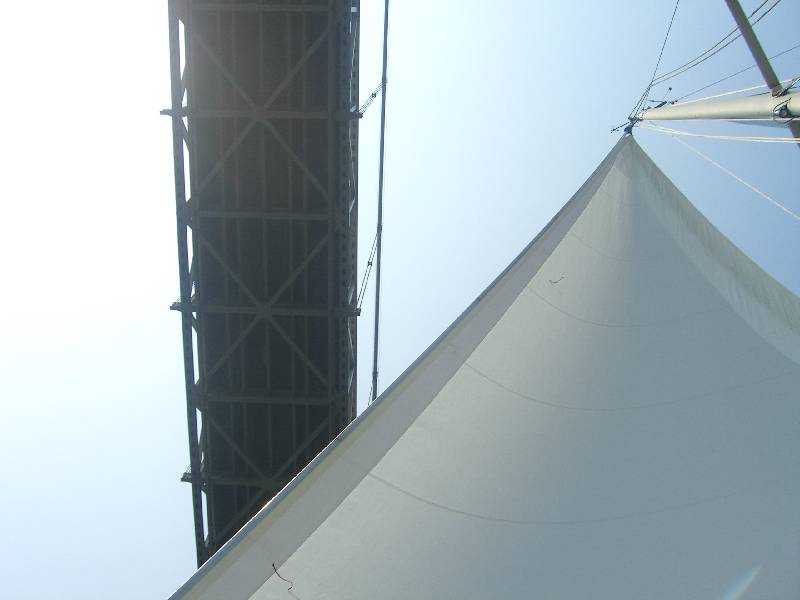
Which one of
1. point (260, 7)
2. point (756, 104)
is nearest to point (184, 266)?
point (260, 7)

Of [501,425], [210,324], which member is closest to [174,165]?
[210,324]

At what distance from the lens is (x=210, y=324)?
12.5 meters

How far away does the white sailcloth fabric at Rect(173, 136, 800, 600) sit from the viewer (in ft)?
9.53

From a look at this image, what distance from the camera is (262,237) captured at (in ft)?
39.2

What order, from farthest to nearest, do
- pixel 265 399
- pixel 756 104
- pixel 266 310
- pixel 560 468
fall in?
pixel 265 399
pixel 266 310
pixel 756 104
pixel 560 468

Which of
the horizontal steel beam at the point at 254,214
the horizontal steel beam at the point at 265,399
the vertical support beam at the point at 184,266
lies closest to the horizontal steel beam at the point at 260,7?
the vertical support beam at the point at 184,266

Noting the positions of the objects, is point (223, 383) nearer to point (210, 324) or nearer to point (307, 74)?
point (210, 324)

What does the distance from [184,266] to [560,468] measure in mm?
9559

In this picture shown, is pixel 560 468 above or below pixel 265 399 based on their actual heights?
above

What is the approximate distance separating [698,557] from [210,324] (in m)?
10.8

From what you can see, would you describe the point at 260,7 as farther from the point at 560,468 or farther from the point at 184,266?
the point at 560,468

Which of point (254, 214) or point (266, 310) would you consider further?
point (266, 310)

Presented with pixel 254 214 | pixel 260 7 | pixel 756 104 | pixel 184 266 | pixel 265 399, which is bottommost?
pixel 265 399

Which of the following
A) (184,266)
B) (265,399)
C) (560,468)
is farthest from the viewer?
(265,399)
